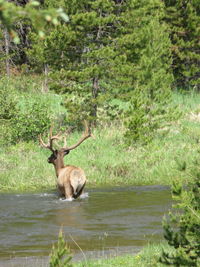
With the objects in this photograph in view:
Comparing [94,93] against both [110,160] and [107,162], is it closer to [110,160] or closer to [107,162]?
[110,160]

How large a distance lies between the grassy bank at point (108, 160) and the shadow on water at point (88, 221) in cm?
135

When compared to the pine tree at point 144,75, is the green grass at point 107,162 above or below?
below

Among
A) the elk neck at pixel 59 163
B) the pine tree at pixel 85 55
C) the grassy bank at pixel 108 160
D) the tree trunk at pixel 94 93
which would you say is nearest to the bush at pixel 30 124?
the grassy bank at pixel 108 160

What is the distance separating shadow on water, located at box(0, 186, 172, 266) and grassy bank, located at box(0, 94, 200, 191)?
1.35 meters

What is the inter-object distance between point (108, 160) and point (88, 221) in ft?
23.3

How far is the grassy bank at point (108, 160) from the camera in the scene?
19391mm

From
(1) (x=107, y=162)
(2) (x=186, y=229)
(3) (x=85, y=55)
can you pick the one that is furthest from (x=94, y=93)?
(2) (x=186, y=229)

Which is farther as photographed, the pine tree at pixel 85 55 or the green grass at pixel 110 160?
the pine tree at pixel 85 55

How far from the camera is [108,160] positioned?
2088 cm

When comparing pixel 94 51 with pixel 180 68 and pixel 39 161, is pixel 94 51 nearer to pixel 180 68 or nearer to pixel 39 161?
pixel 39 161

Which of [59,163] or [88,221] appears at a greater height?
[59,163]

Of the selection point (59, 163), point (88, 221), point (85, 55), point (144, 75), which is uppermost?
point (85, 55)

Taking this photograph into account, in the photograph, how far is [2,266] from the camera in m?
9.91

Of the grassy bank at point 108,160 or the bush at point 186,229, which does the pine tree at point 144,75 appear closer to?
the grassy bank at point 108,160
